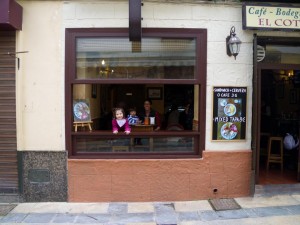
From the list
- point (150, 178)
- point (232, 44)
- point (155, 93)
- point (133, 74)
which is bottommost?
point (150, 178)

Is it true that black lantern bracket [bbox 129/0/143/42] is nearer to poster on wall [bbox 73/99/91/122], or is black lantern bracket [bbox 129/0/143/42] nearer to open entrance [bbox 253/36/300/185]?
poster on wall [bbox 73/99/91/122]

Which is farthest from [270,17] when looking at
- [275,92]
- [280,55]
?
[275,92]

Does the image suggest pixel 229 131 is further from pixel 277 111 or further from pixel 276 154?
pixel 277 111

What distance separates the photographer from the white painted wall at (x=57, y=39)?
22.0ft

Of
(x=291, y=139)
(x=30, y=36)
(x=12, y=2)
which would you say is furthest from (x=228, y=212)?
(x=12, y=2)

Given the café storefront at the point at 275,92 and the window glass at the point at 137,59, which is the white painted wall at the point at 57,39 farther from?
A: the café storefront at the point at 275,92

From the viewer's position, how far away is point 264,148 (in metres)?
9.31

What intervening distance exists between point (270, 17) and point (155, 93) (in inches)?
217

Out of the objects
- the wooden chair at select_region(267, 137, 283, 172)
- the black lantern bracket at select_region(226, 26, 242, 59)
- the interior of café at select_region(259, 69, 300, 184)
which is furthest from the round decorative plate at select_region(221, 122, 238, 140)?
the wooden chair at select_region(267, 137, 283, 172)

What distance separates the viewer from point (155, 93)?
1177cm

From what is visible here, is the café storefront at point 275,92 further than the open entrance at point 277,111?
No

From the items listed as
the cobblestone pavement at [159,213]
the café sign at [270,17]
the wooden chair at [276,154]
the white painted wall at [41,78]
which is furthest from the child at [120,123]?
the wooden chair at [276,154]

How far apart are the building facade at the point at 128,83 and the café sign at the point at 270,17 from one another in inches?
7.2

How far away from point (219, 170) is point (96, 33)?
356cm
